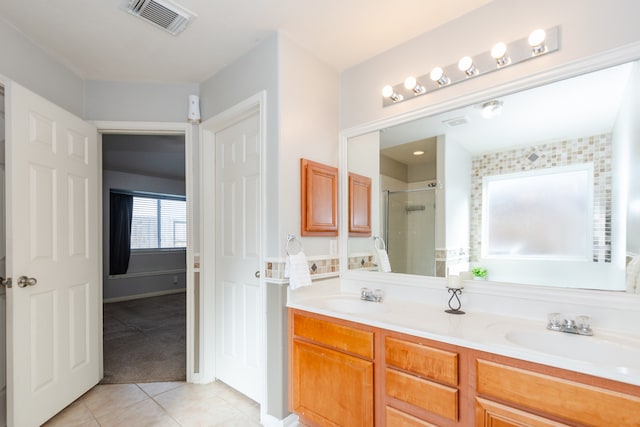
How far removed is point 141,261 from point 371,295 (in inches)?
218

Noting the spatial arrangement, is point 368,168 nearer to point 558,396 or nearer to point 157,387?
point 558,396

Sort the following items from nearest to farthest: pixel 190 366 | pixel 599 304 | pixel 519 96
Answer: pixel 599 304
pixel 519 96
pixel 190 366

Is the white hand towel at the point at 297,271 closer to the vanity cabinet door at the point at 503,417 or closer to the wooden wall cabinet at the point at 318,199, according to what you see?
the wooden wall cabinet at the point at 318,199

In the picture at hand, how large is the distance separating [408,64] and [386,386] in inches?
72.2

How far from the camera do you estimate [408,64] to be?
2.01 meters

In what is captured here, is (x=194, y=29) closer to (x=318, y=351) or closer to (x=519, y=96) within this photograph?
(x=519, y=96)

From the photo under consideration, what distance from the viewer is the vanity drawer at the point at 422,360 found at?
1305 millimetres

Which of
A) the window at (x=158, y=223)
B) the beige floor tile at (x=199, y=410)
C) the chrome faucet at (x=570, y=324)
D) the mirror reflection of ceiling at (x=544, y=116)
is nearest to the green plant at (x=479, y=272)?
the chrome faucet at (x=570, y=324)

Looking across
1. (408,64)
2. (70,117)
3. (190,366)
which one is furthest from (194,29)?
(190,366)

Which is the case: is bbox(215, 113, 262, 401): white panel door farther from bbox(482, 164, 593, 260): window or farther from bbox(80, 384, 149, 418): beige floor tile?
bbox(482, 164, 593, 260): window

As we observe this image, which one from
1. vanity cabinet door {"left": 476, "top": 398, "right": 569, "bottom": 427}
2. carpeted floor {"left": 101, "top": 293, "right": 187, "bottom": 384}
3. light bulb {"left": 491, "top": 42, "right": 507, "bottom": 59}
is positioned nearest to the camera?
vanity cabinet door {"left": 476, "top": 398, "right": 569, "bottom": 427}

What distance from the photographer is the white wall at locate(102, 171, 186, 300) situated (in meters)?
5.59

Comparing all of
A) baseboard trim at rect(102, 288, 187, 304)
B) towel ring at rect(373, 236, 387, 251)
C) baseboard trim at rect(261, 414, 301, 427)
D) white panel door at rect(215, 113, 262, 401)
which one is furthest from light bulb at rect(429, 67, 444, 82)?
baseboard trim at rect(102, 288, 187, 304)

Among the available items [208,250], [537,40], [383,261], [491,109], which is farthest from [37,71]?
[537,40]
